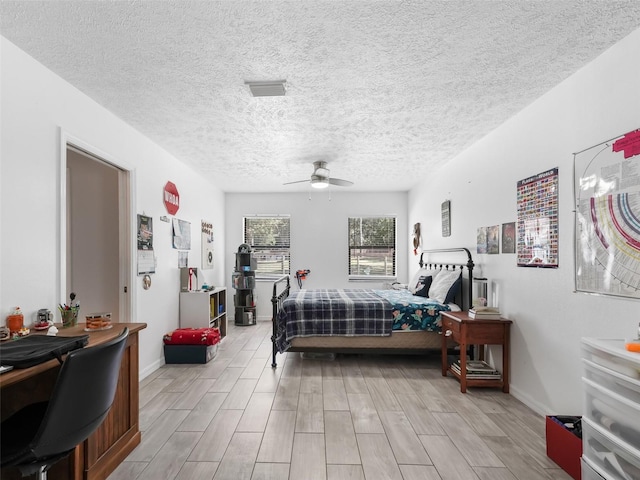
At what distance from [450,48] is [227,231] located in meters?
5.49

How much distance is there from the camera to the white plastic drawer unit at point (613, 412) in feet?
4.86

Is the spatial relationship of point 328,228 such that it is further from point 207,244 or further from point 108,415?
point 108,415

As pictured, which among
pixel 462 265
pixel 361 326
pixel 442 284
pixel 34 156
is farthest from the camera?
pixel 442 284

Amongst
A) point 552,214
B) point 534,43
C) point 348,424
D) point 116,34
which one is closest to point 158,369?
point 348,424

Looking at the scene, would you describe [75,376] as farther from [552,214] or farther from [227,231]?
[227,231]

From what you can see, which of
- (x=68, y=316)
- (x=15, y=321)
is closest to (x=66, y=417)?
(x=15, y=321)

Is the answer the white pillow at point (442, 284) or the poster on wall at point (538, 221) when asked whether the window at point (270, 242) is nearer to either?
the white pillow at point (442, 284)

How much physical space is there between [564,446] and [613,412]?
1.88 feet

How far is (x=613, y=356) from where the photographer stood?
5.24 feet

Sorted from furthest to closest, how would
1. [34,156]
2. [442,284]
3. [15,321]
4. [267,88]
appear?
[442,284] → [267,88] → [34,156] → [15,321]

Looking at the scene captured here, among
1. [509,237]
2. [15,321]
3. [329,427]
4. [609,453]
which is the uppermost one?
[509,237]

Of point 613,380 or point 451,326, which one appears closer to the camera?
point 613,380

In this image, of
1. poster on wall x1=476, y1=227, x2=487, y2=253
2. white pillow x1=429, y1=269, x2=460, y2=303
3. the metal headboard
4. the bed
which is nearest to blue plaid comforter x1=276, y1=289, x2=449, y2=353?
the bed

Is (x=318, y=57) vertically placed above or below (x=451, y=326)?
above
